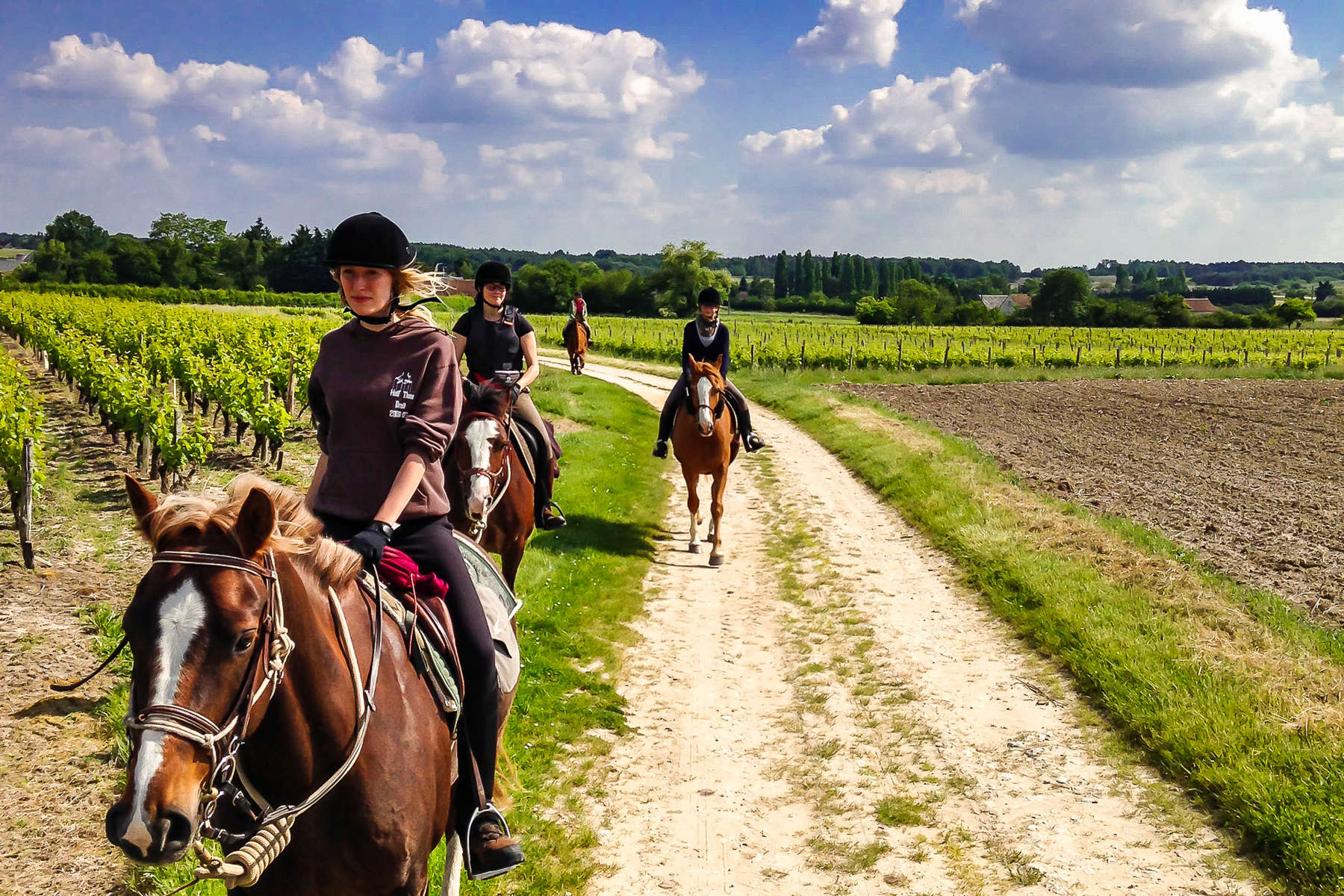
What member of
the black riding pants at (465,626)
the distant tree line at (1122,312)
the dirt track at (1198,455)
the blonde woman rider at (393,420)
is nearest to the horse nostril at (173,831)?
the blonde woman rider at (393,420)

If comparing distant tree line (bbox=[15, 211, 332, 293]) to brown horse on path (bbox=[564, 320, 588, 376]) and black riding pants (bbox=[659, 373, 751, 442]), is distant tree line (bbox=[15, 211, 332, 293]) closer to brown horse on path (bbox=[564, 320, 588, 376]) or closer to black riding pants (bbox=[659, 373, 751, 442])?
brown horse on path (bbox=[564, 320, 588, 376])

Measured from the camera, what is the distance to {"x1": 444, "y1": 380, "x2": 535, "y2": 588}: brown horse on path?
7.29m

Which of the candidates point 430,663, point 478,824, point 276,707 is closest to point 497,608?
point 430,663

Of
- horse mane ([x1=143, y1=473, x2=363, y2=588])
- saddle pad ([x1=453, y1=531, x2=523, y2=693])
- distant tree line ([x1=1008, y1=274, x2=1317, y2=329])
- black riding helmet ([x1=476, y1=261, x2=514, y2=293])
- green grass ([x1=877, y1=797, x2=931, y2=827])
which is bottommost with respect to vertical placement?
green grass ([x1=877, y1=797, x2=931, y2=827])

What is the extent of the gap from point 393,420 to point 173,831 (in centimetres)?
167

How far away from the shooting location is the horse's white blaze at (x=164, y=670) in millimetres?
2029

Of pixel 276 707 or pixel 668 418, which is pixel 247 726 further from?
pixel 668 418

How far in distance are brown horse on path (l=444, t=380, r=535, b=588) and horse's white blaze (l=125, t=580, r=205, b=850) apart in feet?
15.5

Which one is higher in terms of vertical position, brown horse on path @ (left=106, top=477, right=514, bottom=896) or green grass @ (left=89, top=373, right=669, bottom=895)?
brown horse on path @ (left=106, top=477, right=514, bottom=896)

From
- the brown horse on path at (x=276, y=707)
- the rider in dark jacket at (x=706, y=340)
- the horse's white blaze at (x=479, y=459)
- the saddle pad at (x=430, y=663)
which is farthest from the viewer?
the rider in dark jacket at (x=706, y=340)

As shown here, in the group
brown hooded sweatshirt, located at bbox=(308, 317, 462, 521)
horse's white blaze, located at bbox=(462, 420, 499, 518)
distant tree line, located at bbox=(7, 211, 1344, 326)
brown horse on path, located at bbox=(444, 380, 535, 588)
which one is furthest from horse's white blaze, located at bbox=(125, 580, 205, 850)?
distant tree line, located at bbox=(7, 211, 1344, 326)

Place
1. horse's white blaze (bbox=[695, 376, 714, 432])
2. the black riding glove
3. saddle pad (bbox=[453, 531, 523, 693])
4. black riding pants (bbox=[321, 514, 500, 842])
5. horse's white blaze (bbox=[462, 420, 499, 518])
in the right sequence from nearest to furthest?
the black riding glove
black riding pants (bbox=[321, 514, 500, 842])
saddle pad (bbox=[453, 531, 523, 693])
horse's white blaze (bbox=[462, 420, 499, 518])
horse's white blaze (bbox=[695, 376, 714, 432])

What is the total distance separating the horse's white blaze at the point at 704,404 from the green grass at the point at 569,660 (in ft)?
5.72

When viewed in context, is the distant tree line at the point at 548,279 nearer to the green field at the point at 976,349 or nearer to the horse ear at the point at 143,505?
the green field at the point at 976,349
